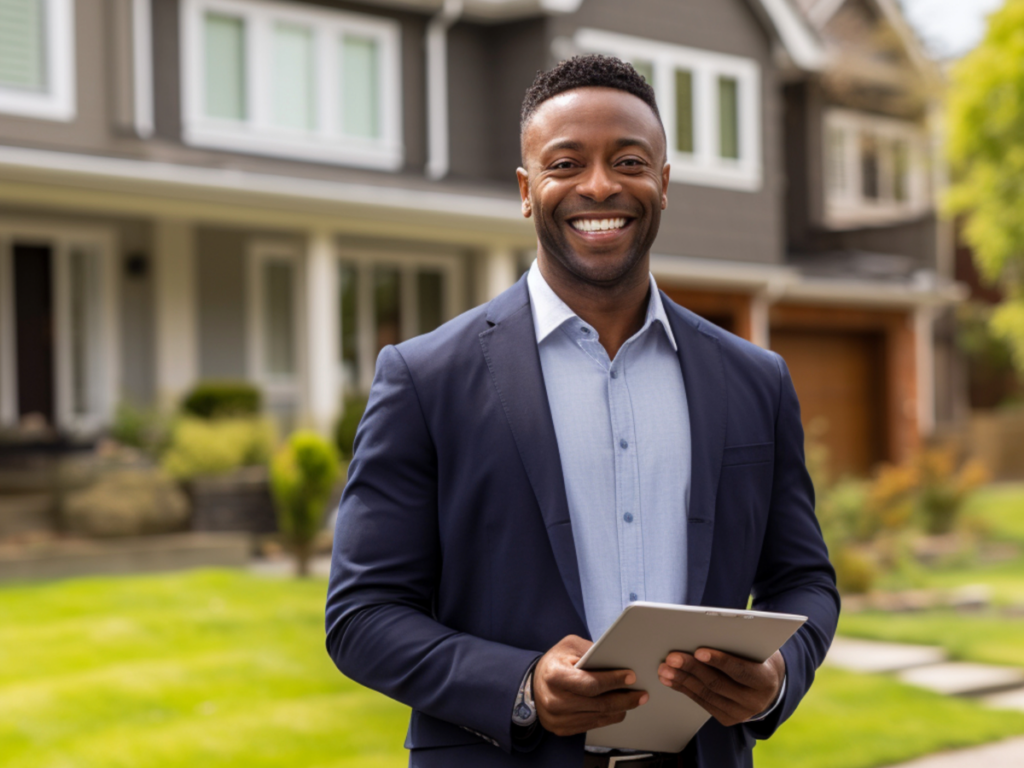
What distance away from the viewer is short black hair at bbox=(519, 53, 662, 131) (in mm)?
2031

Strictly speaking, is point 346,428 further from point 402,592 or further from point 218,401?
point 402,592

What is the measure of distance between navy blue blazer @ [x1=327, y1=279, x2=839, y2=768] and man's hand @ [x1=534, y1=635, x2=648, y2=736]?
0.06 m

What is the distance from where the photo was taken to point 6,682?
6.39 m

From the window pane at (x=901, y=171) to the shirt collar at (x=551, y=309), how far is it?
20.7 meters

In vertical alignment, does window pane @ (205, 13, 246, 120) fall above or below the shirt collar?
above

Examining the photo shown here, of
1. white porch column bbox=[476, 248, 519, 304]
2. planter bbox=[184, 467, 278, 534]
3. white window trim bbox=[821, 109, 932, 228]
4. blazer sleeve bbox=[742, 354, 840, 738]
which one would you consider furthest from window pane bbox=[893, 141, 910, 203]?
blazer sleeve bbox=[742, 354, 840, 738]

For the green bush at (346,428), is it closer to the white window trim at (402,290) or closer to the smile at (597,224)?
the white window trim at (402,290)

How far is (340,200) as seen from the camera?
12.5 metres

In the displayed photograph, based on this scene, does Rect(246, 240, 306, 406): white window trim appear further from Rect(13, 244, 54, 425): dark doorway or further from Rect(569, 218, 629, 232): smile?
Rect(569, 218, 629, 232): smile

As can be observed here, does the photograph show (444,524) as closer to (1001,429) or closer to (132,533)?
(132,533)

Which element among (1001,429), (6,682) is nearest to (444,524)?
(6,682)

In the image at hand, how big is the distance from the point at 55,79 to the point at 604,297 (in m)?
11.5

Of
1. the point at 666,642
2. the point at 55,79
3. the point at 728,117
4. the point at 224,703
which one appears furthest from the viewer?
the point at 728,117

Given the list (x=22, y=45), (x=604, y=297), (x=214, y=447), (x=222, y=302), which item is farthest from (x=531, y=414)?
(x=222, y=302)
